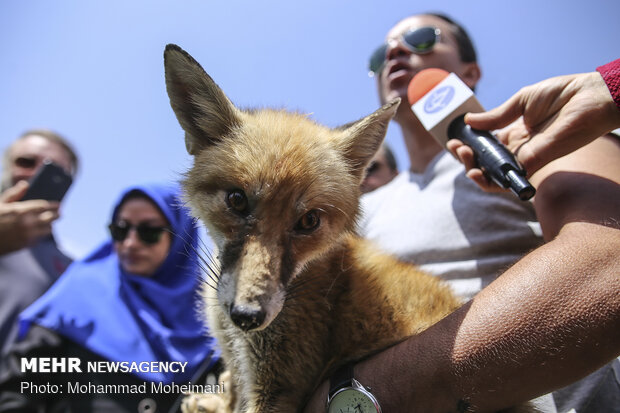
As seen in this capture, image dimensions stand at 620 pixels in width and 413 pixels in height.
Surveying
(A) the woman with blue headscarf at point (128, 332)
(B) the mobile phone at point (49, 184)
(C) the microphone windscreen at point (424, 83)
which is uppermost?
(C) the microphone windscreen at point (424, 83)

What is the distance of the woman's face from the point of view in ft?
15.0

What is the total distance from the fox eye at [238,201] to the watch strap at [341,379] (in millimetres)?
979

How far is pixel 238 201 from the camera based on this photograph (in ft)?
6.17

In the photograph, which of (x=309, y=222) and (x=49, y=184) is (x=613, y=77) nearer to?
(x=309, y=222)

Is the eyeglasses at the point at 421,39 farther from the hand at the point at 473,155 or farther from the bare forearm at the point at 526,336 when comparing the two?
the bare forearm at the point at 526,336

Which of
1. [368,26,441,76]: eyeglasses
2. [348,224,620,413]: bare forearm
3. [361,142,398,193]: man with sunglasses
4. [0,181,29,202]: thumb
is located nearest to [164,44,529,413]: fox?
[348,224,620,413]: bare forearm

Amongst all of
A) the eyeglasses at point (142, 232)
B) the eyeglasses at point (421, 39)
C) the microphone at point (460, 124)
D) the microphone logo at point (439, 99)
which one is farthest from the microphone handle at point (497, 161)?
the eyeglasses at point (142, 232)

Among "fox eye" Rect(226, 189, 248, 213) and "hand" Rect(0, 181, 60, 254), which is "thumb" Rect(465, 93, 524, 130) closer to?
"fox eye" Rect(226, 189, 248, 213)

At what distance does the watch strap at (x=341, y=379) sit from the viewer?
1.71m

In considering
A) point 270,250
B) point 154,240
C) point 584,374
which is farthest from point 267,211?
point 154,240

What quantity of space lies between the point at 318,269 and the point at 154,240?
3.16 metres

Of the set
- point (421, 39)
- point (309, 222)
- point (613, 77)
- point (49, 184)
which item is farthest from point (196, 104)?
point (49, 184)

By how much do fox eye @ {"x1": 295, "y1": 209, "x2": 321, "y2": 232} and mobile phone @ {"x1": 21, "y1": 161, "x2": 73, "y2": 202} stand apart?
12.0ft

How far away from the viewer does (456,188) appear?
2848 millimetres
